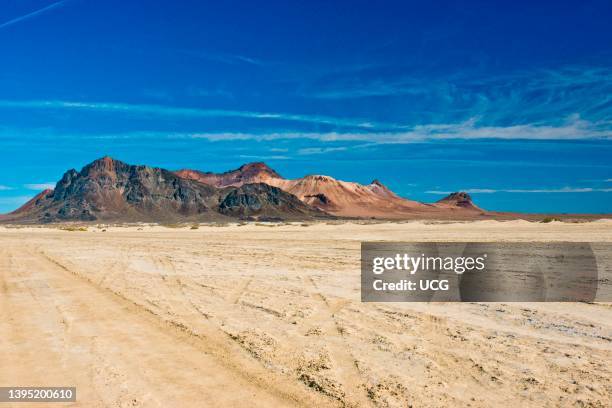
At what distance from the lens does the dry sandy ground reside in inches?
245

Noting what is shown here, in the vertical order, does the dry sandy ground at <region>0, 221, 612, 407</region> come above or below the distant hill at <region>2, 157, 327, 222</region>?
below

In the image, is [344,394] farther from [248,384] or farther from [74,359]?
[74,359]

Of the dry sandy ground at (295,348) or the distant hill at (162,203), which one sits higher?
the distant hill at (162,203)

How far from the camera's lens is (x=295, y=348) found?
27.1ft

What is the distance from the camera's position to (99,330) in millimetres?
9328

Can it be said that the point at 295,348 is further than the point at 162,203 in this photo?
No

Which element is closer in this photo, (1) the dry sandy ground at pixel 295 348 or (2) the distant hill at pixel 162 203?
(1) the dry sandy ground at pixel 295 348

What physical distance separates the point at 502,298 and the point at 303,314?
510 cm

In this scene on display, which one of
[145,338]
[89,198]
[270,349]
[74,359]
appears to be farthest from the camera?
[89,198]

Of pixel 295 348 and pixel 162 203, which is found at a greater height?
pixel 162 203

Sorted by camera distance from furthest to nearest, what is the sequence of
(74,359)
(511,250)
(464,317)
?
1. (511,250)
2. (464,317)
3. (74,359)

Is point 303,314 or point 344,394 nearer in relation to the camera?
point 344,394

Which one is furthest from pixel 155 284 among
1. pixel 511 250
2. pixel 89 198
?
pixel 89 198

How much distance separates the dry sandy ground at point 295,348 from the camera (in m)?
6.22
